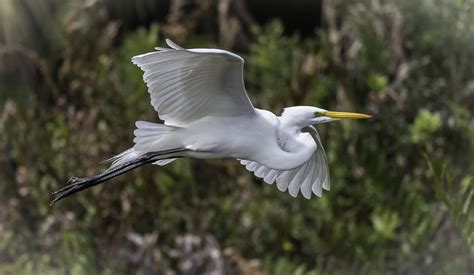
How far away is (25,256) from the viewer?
4648mm

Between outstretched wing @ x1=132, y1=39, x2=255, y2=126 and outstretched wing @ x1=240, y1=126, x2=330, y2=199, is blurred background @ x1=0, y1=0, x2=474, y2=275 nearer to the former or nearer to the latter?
outstretched wing @ x1=240, y1=126, x2=330, y2=199

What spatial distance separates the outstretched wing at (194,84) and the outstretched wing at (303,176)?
1.03ft

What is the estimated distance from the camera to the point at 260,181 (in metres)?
4.86

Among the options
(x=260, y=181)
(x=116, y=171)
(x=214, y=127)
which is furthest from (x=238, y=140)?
(x=260, y=181)

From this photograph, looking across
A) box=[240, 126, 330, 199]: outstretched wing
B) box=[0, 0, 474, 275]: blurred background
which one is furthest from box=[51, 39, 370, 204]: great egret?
box=[0, 0, 474, 275]: blurred background

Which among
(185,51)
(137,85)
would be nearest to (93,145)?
(137,85)

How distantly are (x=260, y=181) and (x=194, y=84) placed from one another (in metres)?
2.38

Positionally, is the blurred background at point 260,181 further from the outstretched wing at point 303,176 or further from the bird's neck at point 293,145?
the bird's neck at point 293,145

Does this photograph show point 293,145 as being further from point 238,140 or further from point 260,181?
point 260,181

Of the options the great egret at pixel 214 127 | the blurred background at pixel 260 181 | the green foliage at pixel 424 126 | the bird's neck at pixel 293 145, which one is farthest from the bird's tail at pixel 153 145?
the green foliage at pixel 424 126

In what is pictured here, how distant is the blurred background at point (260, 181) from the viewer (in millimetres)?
4441

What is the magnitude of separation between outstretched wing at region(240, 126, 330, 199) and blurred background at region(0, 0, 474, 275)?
55.0 inches

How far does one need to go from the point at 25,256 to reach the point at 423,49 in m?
2.18

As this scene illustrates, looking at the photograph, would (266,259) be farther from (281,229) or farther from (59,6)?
(59,6)
